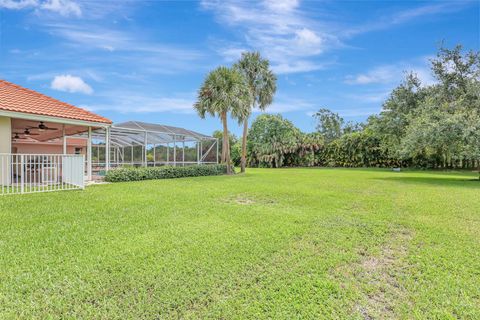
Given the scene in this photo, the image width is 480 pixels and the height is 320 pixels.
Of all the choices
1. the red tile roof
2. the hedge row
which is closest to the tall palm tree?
the hedge row

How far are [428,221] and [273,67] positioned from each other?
16653 millimetres

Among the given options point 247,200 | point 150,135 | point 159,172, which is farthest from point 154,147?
point 247,200

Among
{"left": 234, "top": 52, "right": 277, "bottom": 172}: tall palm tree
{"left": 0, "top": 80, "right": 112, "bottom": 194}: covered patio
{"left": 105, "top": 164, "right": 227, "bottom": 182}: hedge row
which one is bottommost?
{"left": 105, "top": 164, "right": 227, "bottom": 182}: hedge row

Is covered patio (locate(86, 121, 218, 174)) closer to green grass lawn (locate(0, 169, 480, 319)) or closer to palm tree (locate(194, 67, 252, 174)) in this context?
palm tree (locate(194, 67, 252, 174))

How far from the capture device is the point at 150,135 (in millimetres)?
17812

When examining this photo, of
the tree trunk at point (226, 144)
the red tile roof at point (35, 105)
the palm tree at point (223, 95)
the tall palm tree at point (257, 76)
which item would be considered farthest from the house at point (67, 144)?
the tall palm tree at point (257, 76)

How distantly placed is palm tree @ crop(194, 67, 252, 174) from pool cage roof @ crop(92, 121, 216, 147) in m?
2.44

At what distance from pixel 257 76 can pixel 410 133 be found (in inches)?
412

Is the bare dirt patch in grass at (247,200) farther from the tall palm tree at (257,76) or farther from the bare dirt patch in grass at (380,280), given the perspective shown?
the tall palm tree at (257,76)

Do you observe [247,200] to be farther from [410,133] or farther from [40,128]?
[410,133]

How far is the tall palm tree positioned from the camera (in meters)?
19.5

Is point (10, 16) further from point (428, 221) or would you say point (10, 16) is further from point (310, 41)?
point (428, 221)

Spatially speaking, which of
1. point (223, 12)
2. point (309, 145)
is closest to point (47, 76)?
point (223, 12)

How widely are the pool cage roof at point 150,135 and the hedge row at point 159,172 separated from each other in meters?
2.75
